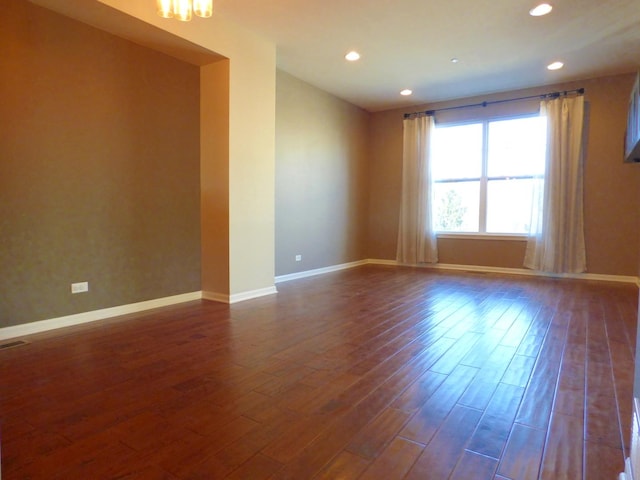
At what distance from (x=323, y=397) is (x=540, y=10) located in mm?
4112

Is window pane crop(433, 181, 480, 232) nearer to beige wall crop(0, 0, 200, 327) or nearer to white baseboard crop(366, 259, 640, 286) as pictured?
white baseboard crop(366, 259, 640, 286)

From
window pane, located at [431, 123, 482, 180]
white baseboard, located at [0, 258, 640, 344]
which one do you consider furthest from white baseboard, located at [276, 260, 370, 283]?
window pane, located at [431, 123, 482, 180]

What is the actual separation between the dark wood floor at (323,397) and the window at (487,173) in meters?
2.97

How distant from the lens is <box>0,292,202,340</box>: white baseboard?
294cm

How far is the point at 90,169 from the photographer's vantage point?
337 cm

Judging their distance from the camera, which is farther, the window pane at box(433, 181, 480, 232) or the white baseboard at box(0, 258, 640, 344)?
the window pane at box(433, 181, 480, 232)

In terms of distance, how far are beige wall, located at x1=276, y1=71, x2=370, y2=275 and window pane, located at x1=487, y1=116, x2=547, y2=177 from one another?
7.79 ft

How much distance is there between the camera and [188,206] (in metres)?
4.19

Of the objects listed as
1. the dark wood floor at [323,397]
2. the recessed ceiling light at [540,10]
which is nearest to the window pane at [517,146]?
the recessed ceiling light at [540,10]

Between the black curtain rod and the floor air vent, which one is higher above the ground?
the black curtain rod

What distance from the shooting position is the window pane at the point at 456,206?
668 centimetres

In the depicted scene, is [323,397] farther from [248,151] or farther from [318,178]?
[318,178]

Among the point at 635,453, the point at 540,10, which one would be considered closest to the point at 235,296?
the point at 635,453

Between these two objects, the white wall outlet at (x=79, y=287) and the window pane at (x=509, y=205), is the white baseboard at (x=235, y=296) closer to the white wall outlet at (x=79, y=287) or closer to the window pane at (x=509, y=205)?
the white wall outlet at (x=79, y=287)
